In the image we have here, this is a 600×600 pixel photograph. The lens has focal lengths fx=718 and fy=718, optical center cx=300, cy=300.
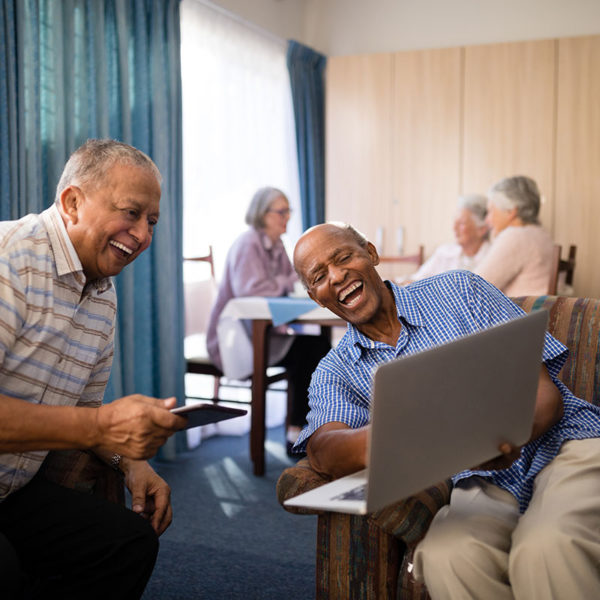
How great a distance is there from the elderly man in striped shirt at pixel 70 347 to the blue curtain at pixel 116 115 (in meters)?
1.21

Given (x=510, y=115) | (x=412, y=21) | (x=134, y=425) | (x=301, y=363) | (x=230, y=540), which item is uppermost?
(x=412, y=21)

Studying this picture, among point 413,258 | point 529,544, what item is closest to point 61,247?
point 529,544

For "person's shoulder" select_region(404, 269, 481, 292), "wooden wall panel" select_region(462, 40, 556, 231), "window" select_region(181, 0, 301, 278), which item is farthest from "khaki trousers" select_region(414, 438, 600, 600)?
"wooden wall panel" select_region(462, 40, 556, 231)

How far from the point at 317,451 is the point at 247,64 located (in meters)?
3.41

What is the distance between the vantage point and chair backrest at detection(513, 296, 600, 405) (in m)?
1.74

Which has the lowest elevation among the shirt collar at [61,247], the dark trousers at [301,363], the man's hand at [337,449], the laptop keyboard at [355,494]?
the dark trousers at [301,363]

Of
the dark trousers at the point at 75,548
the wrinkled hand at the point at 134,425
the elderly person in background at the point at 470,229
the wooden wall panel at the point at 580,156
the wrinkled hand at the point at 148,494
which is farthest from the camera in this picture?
the wooden wall panel at the point at 580,156

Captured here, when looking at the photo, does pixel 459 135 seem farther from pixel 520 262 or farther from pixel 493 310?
pixel 493 310

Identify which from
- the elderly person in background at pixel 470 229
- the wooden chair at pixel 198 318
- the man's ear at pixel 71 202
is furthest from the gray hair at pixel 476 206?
the man's ear at pixel 71 202

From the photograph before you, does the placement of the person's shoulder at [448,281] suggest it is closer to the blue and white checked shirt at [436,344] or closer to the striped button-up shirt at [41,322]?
the blue and white checked shirt at [436,344]

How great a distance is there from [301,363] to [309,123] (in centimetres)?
210

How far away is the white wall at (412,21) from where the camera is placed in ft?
15.2

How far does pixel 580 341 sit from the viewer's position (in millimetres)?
1779

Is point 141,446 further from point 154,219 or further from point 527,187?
point 527,187
